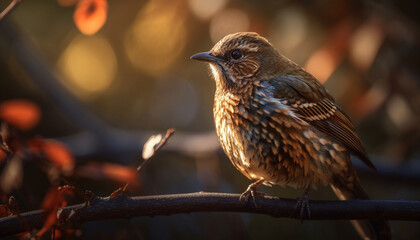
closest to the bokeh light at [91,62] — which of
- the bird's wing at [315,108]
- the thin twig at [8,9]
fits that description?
the bird's wing at [315,108]

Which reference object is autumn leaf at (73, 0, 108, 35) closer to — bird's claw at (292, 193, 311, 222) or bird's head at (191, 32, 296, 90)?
bird's head at (191, 32, 296, 90)

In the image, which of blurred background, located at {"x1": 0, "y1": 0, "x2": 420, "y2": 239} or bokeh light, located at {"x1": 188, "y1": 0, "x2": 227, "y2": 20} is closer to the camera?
bokeh light, located at {"x1": 188, "y1": 0, "x2": 227, "y2": 20}

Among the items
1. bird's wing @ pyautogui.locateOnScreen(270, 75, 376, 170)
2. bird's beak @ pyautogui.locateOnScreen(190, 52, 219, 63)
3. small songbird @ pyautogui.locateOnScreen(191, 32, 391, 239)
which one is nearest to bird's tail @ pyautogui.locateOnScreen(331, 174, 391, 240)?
small songbird @ pyautogui.locateOnScreen(191, 32, 391, 239)

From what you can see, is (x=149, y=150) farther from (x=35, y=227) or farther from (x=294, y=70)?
(x=294, y=70)

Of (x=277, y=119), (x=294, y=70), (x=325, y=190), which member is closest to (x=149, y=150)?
(x=277, y=119)

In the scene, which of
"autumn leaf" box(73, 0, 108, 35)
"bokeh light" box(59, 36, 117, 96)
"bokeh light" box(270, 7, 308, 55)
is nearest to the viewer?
"autumn leaf" box(73, 0, 108, 35)

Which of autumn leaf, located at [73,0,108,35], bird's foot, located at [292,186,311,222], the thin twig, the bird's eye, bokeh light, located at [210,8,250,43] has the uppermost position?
the thin twig

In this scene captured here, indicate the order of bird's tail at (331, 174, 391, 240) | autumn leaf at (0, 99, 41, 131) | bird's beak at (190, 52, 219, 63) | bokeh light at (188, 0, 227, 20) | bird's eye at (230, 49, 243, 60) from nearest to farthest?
autumn leaf at (0, 99, 41, 131), bird's beak at (190, 52, 219, 63), bird's eye at (230, 49, 243, 60), bird's tail at (331, 174, 391, 240), bokeh light at (188, 0, 227, 20)

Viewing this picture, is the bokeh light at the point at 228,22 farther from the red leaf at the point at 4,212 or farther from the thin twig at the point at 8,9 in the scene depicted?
the red leaf at the point at 4,212
